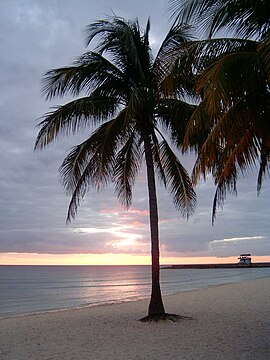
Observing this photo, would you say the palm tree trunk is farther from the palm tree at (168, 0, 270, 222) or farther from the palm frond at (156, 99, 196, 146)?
the palm tree at (168, 0, 270, 222)

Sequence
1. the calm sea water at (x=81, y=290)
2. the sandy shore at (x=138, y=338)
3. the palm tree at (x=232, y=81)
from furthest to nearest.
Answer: the calm sea water at (x=81, y=290) → the sandy shore at (x=138, y=338) → the palm tree at (x=232, y=81)

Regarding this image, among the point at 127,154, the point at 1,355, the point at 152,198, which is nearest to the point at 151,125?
the point at 127,154

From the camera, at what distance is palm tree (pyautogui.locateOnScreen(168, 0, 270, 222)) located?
688 centimetres

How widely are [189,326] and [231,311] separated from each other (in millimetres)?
4285

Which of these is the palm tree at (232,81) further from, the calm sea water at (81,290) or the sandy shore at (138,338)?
the calm sea water at (81,290)

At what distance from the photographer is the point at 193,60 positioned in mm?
7742

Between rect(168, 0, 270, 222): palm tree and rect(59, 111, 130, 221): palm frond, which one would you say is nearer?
rect(168, 0, 270, 222): palm tree

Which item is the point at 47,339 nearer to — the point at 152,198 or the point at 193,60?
the point at 152,198

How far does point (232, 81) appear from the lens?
711 cm

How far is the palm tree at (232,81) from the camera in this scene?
271 inches

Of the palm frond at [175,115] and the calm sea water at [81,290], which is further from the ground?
the palm frond at [175,115]

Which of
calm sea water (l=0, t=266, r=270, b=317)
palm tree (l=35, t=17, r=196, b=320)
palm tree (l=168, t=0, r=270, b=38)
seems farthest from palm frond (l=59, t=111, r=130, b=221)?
calm sea water (l=0, t=266, r=270, b=317)

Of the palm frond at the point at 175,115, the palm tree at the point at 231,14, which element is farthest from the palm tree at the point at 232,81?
the palm frond at the point at 175,115

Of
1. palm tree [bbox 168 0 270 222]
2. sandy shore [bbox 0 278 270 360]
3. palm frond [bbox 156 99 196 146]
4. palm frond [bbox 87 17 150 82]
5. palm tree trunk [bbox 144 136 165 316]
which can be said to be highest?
palm frond [bbox 87 17 150 82]
